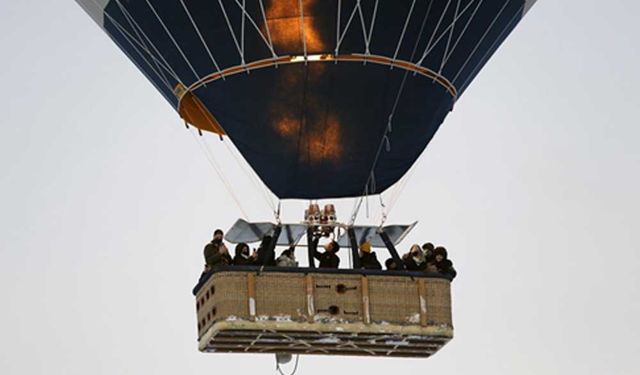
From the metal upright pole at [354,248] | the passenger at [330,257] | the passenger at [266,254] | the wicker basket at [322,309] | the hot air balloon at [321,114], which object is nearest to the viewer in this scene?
the wicker basket at [322,309]

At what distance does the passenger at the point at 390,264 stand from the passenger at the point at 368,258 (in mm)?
76

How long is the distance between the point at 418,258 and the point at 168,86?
271 cm

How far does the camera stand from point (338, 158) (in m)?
23.4

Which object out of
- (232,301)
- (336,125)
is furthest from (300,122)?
(232,301)

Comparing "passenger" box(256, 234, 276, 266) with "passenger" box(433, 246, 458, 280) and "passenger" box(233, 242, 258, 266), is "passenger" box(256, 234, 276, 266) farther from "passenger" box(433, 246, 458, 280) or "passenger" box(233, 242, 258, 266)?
"passenger" box(433, 246, 458, 280)

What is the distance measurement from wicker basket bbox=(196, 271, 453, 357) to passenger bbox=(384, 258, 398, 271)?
0.29 metres

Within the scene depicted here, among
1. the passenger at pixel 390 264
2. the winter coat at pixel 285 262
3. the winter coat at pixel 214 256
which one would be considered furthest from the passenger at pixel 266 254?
the passenger at pixel 390 264

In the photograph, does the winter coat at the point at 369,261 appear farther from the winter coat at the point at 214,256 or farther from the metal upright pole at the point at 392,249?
the winter coat at the point at 214,256

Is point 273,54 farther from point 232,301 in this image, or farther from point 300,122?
point 232,301

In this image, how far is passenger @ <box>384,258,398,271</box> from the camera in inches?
906

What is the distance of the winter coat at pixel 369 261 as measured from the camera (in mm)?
23047

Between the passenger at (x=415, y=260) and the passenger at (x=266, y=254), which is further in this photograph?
the passenger at (x=415, y=260)

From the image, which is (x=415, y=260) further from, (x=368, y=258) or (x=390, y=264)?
(x=368, y=258)

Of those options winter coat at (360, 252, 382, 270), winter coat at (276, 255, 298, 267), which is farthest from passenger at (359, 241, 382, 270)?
winter coat at (276, 255, 298, 267)
